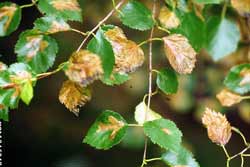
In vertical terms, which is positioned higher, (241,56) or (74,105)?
(74,105)

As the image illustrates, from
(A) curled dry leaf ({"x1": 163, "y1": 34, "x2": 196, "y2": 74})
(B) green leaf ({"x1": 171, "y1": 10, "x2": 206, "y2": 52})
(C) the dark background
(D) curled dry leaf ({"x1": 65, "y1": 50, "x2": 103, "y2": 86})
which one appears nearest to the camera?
(D) curled dry leaf ({"x1": 65, "y1": 50, "x2": 103, "y2": 86})

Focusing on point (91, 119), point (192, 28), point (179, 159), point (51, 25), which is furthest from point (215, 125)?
point (91, 119)

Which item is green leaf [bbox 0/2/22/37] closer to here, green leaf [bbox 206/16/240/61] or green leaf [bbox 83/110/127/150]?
green leaf [bbox 83/110/127/150]

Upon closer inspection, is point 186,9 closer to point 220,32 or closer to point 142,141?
point 220,32

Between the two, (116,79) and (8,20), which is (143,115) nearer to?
(116,79)

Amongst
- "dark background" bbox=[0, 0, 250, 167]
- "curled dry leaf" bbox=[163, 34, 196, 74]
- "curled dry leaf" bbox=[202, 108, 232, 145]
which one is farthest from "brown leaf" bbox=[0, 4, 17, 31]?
"dark background" bbox=[0, 0, 250, 167]

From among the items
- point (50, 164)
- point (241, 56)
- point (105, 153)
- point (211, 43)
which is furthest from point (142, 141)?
point (211, 43)

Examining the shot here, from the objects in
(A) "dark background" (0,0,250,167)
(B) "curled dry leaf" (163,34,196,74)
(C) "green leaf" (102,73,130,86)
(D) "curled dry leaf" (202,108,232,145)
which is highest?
(B) "curled dry leaf" (163,34,196,74)
